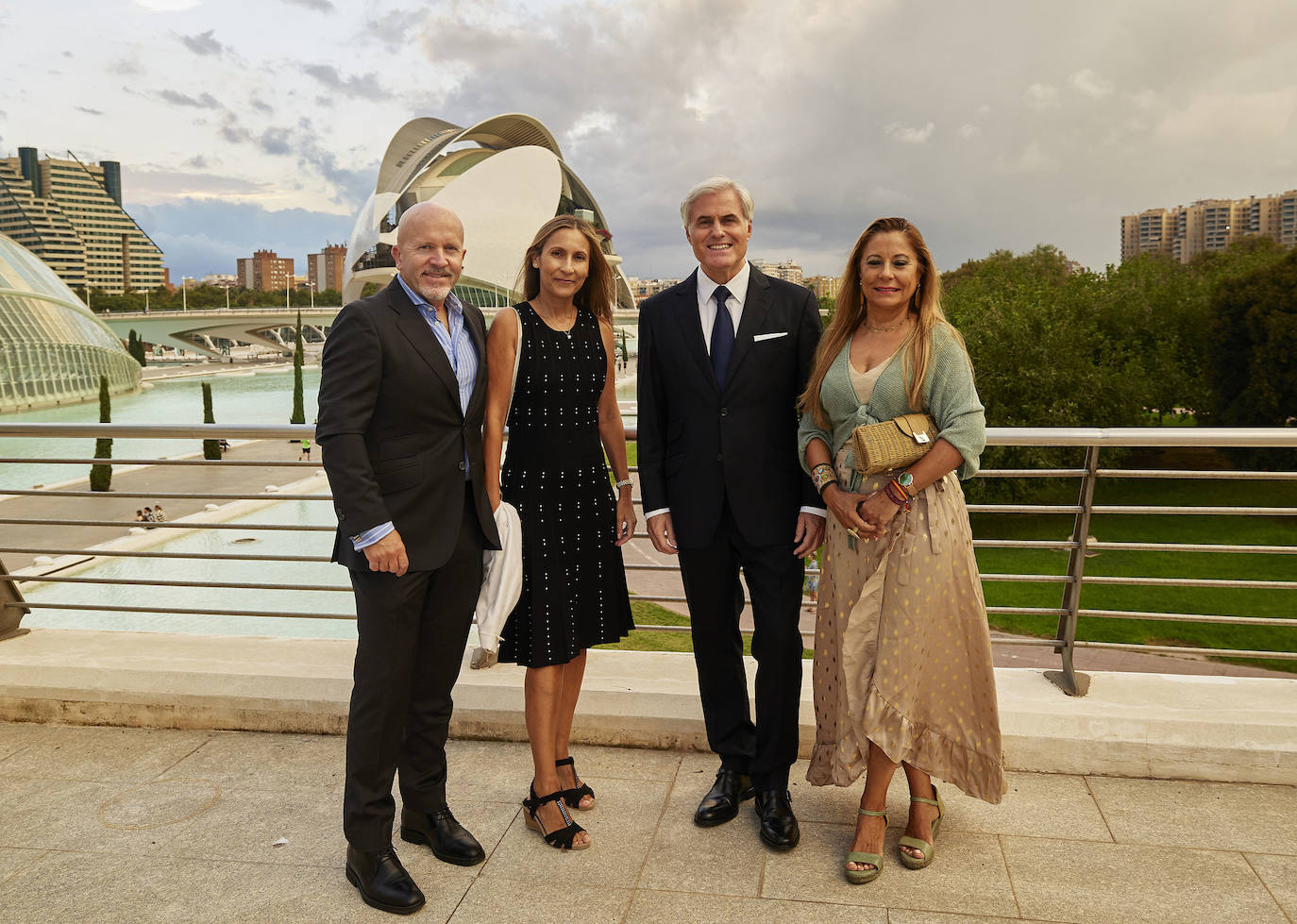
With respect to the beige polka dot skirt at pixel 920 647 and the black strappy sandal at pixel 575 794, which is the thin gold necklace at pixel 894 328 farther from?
the black strappy sandal at pixel 575 794

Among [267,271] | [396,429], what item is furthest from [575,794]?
[267,271]

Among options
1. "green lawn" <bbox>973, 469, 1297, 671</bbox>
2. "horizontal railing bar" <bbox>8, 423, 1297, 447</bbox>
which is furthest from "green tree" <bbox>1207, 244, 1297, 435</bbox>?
"horizontal railing bar" <bbox>8, 423, 1297, 447</bbox>

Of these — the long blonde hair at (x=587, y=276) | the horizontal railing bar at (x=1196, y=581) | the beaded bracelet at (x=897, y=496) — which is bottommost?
the horizontal railing bar at (x=1196, y=581)

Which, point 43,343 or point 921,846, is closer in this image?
point 921,846

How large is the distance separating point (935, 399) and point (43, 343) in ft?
154

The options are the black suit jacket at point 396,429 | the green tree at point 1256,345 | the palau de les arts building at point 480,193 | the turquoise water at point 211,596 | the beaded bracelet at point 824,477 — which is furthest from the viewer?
the palau de les arts building at point 480,193

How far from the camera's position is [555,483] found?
2.46 m

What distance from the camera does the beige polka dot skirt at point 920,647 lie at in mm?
2256

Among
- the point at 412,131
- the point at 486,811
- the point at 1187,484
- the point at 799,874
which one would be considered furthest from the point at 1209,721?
the point at 412,131

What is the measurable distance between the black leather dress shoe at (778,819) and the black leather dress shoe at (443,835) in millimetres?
751

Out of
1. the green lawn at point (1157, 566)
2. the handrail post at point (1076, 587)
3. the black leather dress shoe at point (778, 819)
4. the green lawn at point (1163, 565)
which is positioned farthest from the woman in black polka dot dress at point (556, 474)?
the green lawn at point (1163, 565)

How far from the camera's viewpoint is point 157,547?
52.5 ft

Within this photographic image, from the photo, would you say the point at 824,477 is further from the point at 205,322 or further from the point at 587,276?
the point at 205,322

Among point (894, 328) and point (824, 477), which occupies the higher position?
point (894, 328)
